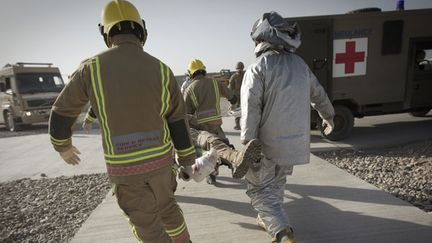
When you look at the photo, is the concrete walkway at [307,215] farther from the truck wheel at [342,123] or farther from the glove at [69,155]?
the truck wheel at [342,123]

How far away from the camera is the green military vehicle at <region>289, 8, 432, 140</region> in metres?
6.40

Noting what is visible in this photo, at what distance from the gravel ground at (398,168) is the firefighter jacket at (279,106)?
1.89 m

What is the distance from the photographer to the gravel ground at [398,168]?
3.82m

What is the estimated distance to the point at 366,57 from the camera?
657 centimetres

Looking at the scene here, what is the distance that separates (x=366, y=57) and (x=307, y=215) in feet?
14.8

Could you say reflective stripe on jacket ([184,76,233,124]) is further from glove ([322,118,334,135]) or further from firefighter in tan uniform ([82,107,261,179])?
glove ([322,118,334,135])

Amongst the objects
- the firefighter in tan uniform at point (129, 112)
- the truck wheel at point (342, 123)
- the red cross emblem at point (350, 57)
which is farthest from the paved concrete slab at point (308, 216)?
the red cross emblem at point (350, 57)

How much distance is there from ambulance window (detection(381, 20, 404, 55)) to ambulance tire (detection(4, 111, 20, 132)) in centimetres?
1290

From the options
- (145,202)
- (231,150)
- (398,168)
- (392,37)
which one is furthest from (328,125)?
(392,37)

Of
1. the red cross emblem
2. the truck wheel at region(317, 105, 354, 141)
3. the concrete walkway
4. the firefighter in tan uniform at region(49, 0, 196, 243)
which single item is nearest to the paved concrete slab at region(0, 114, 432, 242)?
the concrete walkway

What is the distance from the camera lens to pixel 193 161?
→ 2.40 meters

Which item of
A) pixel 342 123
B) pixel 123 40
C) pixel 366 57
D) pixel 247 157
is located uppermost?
pixel 123 40

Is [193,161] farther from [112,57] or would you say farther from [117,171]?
[112,57]

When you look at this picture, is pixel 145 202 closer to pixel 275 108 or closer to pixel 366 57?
pixel 275 108
